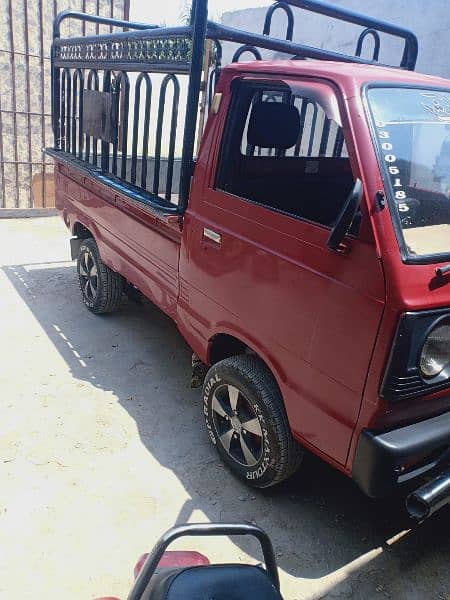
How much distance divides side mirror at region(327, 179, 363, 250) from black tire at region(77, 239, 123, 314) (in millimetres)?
2902

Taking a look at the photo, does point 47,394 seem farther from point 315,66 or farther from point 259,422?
A: point 315,66

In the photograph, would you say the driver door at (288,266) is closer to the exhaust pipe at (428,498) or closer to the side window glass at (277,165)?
the side window glass at (277,165)

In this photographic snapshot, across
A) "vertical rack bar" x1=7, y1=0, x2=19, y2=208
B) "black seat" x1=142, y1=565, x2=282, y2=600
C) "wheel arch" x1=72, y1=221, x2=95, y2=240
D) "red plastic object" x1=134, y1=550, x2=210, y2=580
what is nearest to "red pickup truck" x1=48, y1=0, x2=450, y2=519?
"red plastic object" x1=134, y1=550, x2=210, y2=580

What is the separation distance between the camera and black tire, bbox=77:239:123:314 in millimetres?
4555

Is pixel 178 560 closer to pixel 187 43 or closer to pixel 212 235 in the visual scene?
pixel 212 235

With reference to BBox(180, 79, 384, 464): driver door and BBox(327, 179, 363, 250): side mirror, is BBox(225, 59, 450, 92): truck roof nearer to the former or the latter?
BBox(180, 79, 384, 464): driver door

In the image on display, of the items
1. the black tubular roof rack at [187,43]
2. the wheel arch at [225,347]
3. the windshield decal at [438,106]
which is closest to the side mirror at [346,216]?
the windshield decal at [438,106]

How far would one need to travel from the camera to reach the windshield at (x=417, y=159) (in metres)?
2.05

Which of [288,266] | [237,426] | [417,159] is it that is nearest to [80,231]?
[237,426]

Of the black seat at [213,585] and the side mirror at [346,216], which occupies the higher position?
the side mirror at [346,216]

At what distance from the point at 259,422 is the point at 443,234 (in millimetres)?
1252

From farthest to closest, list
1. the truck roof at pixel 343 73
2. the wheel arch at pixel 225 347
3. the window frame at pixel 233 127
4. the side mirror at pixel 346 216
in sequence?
the wheel arch at pixel 225 347 → the window frame at pixel 233 127 → the truck roof at pixel 343 73 → the side mirror at pixel 346 216

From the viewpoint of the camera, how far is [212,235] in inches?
109

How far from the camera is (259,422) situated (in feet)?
8.63
